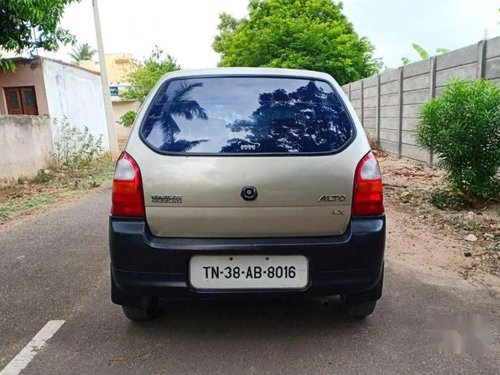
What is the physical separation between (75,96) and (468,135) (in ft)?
34.8

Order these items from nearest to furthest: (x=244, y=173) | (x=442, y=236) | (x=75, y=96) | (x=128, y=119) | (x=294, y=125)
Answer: (x=244, y=173) < (x=294, y=125) < (x=442, y=236) < (x=75, y=96) < (x=128, y=119)

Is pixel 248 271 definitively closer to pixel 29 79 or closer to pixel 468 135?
pixel 468 135

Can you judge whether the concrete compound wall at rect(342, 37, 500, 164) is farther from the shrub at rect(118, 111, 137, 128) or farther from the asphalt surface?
the shrub at rect(118, 111, 137, 128)

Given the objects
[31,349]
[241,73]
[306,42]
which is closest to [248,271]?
[241,73]

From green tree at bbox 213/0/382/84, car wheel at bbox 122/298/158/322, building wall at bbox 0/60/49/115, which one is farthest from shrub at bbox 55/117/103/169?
green tree at bbox 213/0/382/84

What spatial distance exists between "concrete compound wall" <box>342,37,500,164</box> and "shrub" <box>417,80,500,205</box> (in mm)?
1547

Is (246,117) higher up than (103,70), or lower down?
lower down

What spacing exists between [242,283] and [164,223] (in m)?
0.51

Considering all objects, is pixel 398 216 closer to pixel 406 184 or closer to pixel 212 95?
pixel 406 184

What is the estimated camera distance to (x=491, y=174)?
17.1ft

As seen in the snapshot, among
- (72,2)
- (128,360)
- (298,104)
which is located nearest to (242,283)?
(128,360)

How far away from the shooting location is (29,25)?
922cm

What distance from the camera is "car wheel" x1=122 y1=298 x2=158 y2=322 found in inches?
108

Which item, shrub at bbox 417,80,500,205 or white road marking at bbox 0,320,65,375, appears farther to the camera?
shrub at bbox 417,80,500,205
